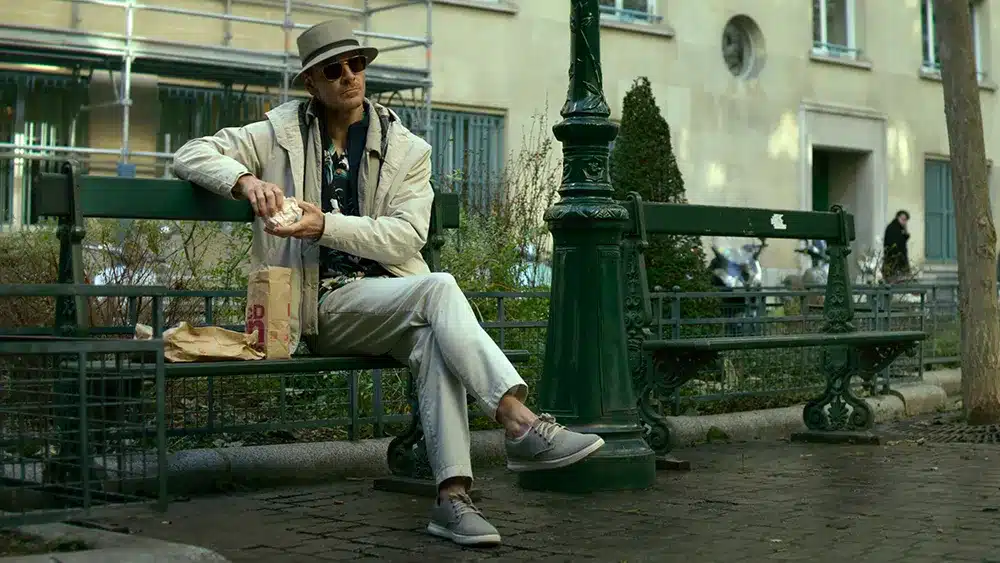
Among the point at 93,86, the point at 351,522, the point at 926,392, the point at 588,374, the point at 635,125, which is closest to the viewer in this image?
the point at 351,522

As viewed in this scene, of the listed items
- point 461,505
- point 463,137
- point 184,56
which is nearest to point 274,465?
point 461,505

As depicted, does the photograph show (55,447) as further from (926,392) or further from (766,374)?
(926,392)

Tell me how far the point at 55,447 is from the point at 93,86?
13.3 m

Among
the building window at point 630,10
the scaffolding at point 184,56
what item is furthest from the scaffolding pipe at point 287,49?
the building window at point 630,10

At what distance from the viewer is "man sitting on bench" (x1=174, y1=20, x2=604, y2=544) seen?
18.4 ft

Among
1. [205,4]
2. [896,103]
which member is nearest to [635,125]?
[205,4]

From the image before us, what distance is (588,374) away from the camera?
6953 mm

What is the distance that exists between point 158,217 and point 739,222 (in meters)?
3.53

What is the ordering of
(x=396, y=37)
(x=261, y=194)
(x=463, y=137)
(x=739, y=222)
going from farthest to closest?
(x=463, y=137) → (x=396, y=37) → (x=739, y=222) → (x=261, y=194)

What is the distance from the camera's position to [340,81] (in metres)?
6.29

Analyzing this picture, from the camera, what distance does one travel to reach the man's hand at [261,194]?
19.2ft

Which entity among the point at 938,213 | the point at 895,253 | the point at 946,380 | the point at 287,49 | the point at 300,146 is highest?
the point at 287,49

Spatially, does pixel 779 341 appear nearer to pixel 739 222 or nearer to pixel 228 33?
pixel 739 222

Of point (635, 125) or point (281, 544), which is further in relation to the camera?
point (635, 125)
